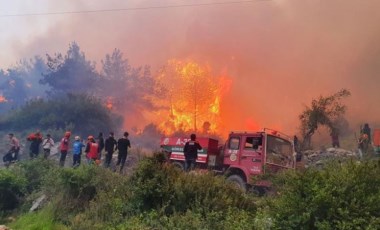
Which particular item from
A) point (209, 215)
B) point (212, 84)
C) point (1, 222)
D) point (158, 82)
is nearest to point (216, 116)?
point (212, 84)

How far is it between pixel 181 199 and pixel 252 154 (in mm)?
5422

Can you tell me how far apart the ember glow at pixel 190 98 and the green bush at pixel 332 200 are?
22.5 metres

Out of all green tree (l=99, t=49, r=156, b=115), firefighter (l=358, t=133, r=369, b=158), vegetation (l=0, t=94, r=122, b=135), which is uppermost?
green tree (l=99, t=49, r=156, b=115)

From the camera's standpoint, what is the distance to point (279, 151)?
1352 cm

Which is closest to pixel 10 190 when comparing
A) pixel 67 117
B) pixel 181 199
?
pixel 181 199

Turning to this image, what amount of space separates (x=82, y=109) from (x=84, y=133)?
2.12m

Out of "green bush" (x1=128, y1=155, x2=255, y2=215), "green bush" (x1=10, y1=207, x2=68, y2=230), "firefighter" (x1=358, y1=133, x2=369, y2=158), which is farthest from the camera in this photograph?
"firefighter" (x1=358, y1=133, x2=369, y2=158)

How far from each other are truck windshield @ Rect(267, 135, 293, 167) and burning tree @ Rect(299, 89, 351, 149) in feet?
33.6

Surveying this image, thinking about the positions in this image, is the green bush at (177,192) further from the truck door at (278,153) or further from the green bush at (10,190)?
the green bush at (10,190)

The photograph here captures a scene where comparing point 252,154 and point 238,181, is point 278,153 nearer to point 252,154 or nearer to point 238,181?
point 252,154

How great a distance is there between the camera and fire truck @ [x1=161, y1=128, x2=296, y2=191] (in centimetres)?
1313

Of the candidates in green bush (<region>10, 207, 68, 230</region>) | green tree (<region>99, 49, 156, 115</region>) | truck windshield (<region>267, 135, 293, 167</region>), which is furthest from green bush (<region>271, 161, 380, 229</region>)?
green tree (<region>99, 49, 156, 115</region>)

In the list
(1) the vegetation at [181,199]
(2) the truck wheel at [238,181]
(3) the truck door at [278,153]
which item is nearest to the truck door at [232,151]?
(2) the truck wheel at [238,181]

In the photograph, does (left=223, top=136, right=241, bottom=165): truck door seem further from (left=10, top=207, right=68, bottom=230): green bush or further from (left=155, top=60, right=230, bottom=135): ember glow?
(left=155, top=60, right=230, bottom=135): ember glow
